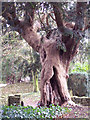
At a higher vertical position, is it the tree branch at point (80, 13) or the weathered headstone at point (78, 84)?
the tree branch at point (80, 13)

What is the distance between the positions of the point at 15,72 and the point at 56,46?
3.03m

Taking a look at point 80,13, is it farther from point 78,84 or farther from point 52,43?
point 78,84

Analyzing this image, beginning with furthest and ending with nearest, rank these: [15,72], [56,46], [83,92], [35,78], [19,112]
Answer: [35,78] → [15,72] → [83,92] → [56,46] → [19,112]

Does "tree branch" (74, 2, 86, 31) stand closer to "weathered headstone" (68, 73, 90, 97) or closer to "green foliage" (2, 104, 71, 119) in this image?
"green foliage" (2, 104, 71, 119)

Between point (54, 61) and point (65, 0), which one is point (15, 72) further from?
point (65, 0)

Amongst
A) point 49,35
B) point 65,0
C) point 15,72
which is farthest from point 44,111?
point 15,72

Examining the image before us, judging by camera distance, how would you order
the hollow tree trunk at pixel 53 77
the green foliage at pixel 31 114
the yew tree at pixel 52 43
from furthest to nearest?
the hollow tree trunk at pixel 53 77, the yew tree at pixel 52 43, the green foliage at pixel 31 114

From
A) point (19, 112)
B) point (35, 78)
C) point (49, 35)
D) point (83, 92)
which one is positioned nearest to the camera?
point (19, 112)

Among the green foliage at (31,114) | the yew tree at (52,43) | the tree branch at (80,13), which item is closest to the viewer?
the green foliage at (31,114)

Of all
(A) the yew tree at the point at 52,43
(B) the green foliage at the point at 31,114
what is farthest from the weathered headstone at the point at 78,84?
(B) the green foliage at the point at 31,114

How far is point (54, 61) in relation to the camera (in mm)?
2904

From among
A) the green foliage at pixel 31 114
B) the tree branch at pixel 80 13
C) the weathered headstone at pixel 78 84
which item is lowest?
the green foliage at pixel 31 114

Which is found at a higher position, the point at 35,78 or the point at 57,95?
the point at 35,78

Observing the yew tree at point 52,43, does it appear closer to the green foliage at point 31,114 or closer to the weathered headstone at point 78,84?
the green foliage at point 31,114
